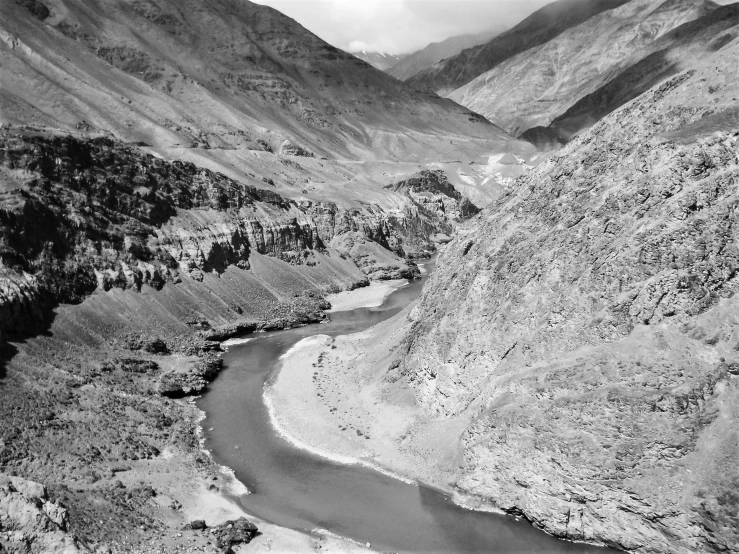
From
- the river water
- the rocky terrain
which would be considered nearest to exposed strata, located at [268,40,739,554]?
the river water

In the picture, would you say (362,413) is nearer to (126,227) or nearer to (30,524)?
(30,524)

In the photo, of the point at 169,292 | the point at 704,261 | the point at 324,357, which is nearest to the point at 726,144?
the point at 704,261

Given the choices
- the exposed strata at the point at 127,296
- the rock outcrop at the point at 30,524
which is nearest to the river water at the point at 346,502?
the exposed strata at the point at 127,296

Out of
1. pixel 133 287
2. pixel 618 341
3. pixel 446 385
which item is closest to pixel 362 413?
pixel 446 385

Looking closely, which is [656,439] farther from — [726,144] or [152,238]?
[152,238]

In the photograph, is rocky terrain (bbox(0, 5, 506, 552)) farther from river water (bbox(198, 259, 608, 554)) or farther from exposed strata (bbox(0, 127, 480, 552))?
river water (bbox(198, 259, 608, 554))

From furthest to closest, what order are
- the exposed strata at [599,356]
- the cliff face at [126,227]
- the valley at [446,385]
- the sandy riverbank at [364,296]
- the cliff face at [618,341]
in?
the sandy riverbank at [364,296]
the cliff face at [126,227]
the valley at [446,385]
the exposed strata at [599,356]
the cliff face at [618,341]

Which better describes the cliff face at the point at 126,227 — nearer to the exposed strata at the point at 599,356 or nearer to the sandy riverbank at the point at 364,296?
the sandy riverbank at the point at 364,296
